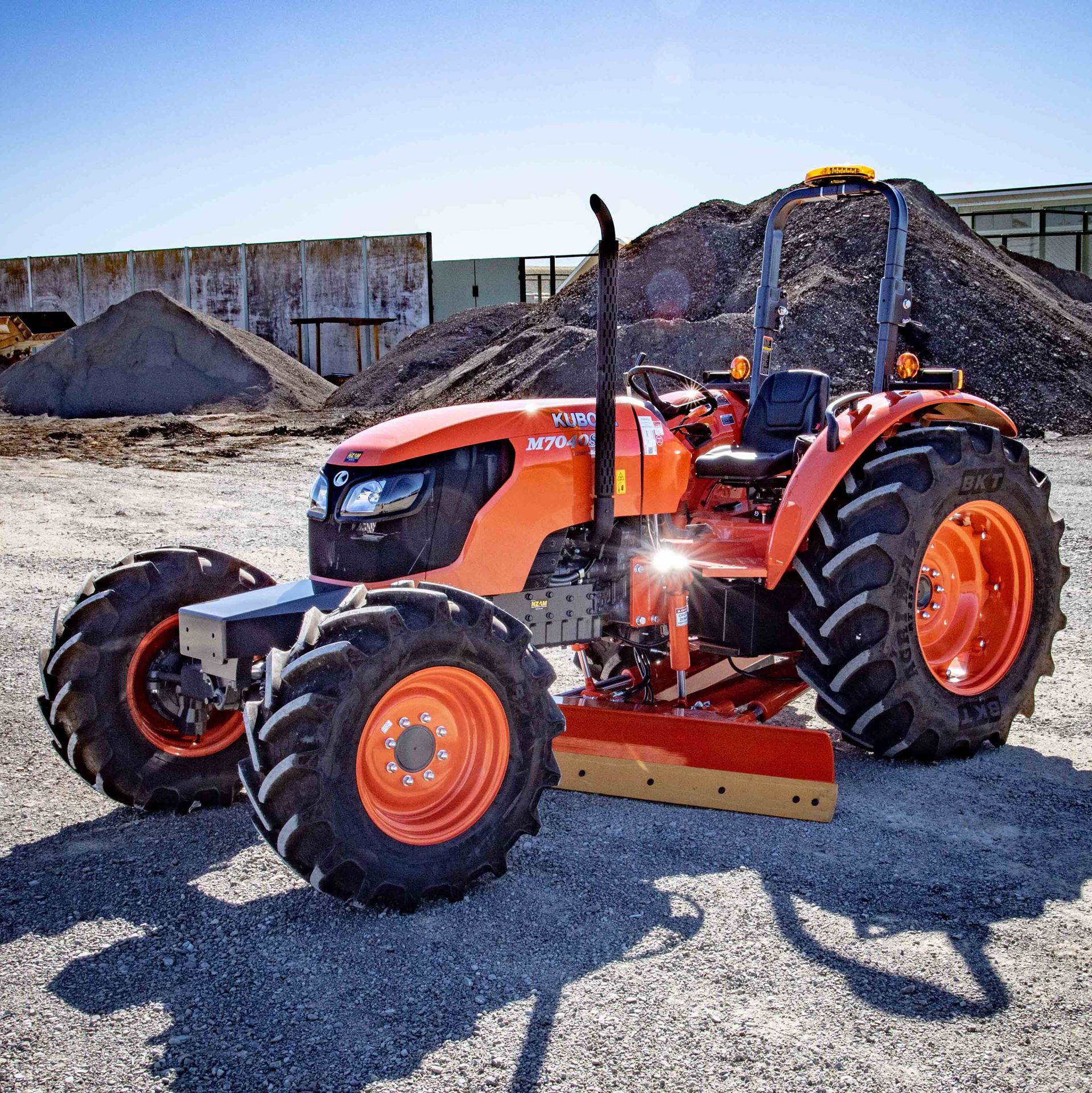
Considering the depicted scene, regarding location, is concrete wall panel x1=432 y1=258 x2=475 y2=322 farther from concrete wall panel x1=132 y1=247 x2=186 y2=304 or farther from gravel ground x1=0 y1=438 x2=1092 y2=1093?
gravel ground x1=0 y1=438 x2=1092 y2=1093

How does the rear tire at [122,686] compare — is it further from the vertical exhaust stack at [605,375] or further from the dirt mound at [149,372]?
the dirt mound at [149,372]

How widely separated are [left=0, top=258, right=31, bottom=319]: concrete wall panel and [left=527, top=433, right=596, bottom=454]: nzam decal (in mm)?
35005

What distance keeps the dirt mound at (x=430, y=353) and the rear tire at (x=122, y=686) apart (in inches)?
676

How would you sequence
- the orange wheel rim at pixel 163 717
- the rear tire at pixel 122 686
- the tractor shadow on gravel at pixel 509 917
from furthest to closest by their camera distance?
1. the orange wheel rim at pixel 163 717
2. the rear tire at pixel 122 686
3. the tractor shadow on gravel at pixel 509 917

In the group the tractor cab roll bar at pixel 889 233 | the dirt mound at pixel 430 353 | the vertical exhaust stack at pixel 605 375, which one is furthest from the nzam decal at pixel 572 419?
the dirt mound at pixel 430 353

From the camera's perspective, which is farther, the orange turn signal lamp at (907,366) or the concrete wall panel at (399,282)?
the concrete wall panel at (399,282)

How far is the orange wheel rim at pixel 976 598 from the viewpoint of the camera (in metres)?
4.60

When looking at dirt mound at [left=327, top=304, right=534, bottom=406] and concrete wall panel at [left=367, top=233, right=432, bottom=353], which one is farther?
concrete wall panel at [left=367, top=233, right=432, bottom=353]

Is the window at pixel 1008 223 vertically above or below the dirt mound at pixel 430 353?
above

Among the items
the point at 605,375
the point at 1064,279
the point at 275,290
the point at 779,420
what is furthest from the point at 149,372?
the point at 605,375

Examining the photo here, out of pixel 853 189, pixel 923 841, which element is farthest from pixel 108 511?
pixel 923 841

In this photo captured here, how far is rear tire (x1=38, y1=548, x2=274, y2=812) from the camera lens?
360 centimetres

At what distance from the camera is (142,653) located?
3.73 metres

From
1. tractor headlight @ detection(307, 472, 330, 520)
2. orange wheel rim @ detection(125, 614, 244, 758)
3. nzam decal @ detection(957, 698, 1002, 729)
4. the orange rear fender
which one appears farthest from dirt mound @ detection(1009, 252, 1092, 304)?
orange wheel rim @ detection(125, 614, 244, 758)
